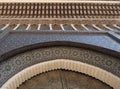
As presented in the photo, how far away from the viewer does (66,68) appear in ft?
5.65

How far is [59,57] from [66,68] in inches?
4.0

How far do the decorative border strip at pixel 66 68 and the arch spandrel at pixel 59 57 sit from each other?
29 mm

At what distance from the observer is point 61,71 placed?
68.4 inches

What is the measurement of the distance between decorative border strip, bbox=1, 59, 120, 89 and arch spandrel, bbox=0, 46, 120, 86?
3 cm

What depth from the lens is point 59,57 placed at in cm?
171

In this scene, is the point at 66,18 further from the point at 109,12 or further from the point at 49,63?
the point at 49,63

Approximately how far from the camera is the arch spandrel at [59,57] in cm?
157

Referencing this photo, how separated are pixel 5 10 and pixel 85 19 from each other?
119 centimetres

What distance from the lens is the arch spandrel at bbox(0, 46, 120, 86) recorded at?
157 cm

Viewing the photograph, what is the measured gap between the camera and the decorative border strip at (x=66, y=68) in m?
1.53

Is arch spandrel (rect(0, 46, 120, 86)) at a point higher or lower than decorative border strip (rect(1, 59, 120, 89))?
higher

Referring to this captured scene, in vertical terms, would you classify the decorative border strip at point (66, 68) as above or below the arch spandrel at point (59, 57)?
below

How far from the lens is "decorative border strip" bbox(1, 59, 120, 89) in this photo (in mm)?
1528

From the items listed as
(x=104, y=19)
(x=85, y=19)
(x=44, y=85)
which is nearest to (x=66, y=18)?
(x=85, y=19)
